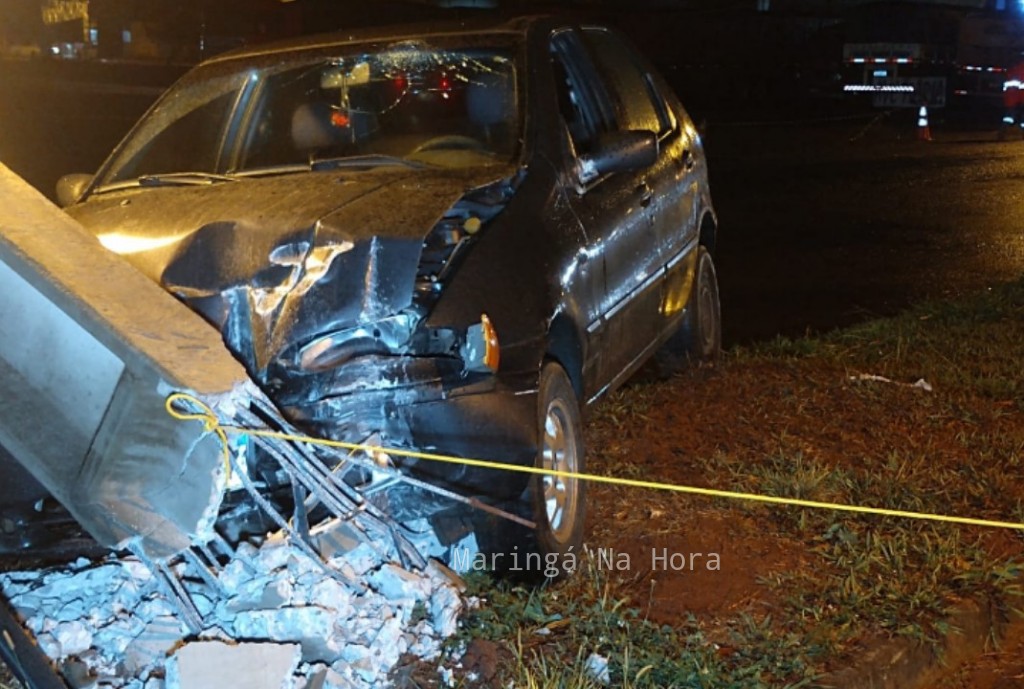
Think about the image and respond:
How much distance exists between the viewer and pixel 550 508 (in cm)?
421

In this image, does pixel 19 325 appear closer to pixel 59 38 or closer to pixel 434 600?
pixel 434 600

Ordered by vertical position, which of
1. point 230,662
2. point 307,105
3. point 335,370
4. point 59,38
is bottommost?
point 59,38

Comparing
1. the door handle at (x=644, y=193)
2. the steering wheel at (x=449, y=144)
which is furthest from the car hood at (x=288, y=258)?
the door handle at (x=644, y=193)

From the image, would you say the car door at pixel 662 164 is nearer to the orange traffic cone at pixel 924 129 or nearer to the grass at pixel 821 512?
the grass at pixel 821 512

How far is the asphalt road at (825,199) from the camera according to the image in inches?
379

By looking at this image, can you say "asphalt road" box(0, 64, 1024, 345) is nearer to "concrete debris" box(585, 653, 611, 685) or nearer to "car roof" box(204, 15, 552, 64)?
"car roof" box(204, 15, 552, 64)

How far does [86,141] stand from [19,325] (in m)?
15.9

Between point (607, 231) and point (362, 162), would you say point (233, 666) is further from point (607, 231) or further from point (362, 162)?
point (607, 231)

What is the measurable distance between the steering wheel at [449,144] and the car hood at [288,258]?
77 cm

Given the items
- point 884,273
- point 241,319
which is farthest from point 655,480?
point 884,273

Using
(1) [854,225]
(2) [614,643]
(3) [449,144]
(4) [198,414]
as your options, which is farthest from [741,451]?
(1) [854,225]

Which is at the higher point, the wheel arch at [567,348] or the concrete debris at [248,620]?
the wheel arch at [567,348]

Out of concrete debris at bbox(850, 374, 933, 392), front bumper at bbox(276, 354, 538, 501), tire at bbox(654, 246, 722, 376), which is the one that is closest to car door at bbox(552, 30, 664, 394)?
tire at bbox(654, 246, 722, 376)

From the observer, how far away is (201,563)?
3695 mm
